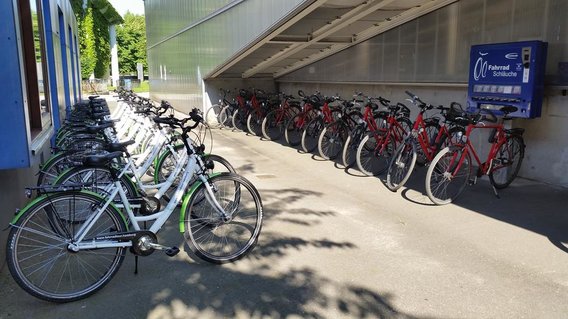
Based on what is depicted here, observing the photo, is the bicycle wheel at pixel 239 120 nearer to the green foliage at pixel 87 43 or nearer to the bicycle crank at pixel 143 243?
the bicycle crank at pixel 143 243

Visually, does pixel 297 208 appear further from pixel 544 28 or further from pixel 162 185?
pixel 544 28

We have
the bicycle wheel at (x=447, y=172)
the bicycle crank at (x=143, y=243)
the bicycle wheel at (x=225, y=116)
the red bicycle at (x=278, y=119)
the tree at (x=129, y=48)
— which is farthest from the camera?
the tree at (x=129, y=48)

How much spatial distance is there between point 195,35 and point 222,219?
1214cm

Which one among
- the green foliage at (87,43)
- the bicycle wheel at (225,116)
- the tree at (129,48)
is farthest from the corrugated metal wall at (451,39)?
the tree at (129,48)

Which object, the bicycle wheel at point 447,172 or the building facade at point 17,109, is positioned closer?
the building facade at point 17,109

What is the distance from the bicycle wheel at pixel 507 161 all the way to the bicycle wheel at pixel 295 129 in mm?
3931

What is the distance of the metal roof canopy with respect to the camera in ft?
24.8

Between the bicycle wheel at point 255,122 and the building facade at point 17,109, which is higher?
the building facade at point 17,109

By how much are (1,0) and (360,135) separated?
5014 mm

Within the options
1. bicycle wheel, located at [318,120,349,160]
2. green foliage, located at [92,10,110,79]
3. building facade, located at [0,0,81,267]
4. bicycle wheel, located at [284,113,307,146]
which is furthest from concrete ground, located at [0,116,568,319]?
green foliage, located at [92,10,110,79]

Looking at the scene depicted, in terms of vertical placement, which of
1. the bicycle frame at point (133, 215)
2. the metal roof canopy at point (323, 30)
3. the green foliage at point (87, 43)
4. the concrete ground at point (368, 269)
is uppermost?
the green foliage at point (87, 43)

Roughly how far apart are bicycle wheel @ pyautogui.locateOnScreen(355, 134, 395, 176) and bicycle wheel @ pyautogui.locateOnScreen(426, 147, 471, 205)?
1318mm

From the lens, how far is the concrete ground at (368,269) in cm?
310

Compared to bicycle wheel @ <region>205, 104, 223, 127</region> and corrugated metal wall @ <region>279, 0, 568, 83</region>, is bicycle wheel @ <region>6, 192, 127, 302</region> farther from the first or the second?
bicycle wheel @ <region>205, 104, 223, 127</region>
